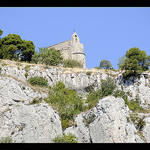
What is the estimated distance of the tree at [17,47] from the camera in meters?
53.9

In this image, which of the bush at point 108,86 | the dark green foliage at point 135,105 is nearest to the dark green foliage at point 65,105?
the bush at point 108,86

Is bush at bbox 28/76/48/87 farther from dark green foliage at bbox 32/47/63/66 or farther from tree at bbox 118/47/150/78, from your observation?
tree at bbox 118/47/150/78

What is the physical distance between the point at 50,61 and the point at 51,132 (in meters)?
32.0

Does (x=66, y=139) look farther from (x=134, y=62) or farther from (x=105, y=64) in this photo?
(x=105, y=64)

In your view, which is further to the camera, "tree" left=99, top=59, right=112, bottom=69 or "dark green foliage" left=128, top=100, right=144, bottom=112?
"tree" left=99, top=59, right=112, bottom=69

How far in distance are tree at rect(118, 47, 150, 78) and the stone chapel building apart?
16.7 m

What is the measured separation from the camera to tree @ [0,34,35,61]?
2121 inches

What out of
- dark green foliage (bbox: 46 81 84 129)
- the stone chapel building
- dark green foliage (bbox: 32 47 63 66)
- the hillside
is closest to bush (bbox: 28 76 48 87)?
dark green foliage (bbox: 46 81 84 129)

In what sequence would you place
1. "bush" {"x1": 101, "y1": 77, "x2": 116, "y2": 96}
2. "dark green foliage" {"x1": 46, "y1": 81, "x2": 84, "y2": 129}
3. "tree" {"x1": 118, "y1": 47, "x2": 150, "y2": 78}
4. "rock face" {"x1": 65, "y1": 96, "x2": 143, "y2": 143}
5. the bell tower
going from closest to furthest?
"rock face" {"x1": 65, "y1": 96, "x2": 143, "y2": 143}, "dark green foliage" {"x1": 46, "y1": 81, "x2": 84, "y2": 129}, "bush" {"x1": 101, "y1": 77, "x2": 116, "y2": 96}, "tree" {"x1": 118, "y1": 47, "x2": 150, "y2": 78}, the bell tower

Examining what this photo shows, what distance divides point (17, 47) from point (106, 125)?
3773 centimetres

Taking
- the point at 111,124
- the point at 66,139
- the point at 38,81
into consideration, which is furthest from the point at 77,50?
the point at 66,139

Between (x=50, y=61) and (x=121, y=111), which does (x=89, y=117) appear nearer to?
(x=121, y=111)

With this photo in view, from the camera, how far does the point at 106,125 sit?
80.7 feet

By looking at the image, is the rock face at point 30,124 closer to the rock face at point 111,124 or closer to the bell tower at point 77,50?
the rock face at point 111,124
